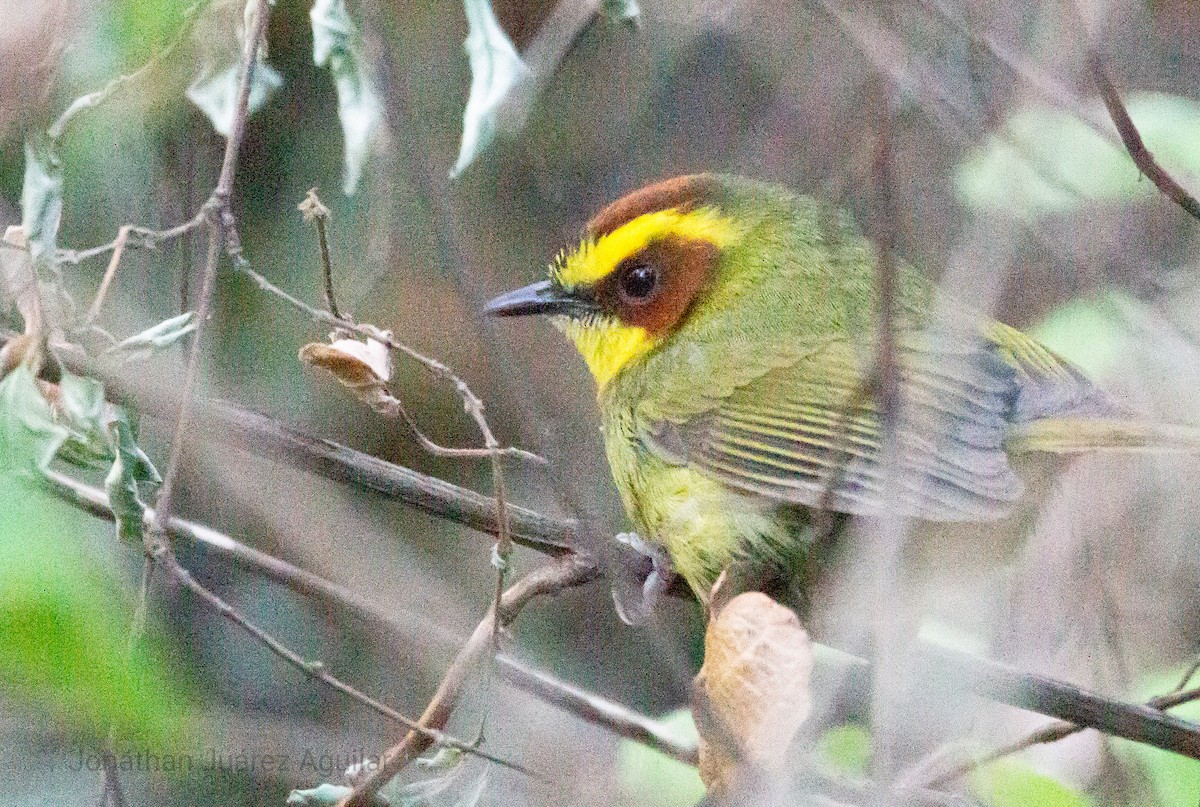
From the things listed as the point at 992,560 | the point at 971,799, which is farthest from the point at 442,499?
the point at 971,799

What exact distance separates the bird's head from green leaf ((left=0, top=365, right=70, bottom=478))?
61 centimetres

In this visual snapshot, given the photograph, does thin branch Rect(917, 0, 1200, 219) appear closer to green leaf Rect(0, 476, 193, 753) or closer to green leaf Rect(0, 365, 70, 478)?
green leaf Rect(0, 365, 70, 478)

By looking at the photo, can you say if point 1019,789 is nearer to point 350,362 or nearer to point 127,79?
point 350,362

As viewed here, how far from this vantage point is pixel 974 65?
2.03 metres

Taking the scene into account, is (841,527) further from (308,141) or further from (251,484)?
(308,141)

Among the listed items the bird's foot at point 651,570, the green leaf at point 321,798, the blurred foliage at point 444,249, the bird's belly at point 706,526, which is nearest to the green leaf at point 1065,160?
the blurred foliage at point 444,249

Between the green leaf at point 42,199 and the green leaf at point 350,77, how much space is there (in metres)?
0.34

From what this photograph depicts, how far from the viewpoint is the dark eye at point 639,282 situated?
1858 mm

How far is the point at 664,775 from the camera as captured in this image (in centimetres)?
184

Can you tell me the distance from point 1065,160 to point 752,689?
112cm

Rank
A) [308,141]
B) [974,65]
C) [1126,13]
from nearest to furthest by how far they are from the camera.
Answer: [974,65], [1126,13], [308,141]

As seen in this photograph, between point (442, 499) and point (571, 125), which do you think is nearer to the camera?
point (442, 499)

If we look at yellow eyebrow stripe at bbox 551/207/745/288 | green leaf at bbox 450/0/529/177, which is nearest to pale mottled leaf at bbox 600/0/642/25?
green leaf at bbox 450/0/529/177

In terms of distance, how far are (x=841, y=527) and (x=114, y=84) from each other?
1010 mm
